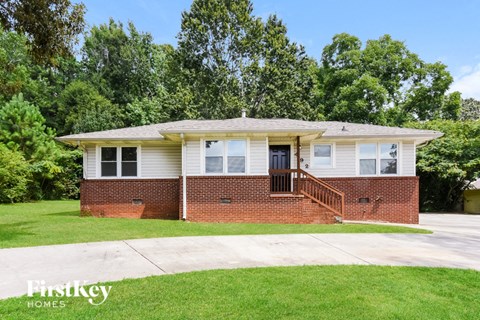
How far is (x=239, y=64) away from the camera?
27.2m

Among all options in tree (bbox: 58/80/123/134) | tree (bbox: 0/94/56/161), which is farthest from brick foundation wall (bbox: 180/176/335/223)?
tree (bbox: 58/80/123/134)

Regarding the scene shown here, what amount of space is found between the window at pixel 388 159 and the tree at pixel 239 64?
43.0 ft

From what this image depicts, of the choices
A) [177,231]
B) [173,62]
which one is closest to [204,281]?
[177,231]

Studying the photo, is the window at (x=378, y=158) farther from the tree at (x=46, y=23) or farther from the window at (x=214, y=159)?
the tree at (x=46, y=23)

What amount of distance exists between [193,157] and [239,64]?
1717 cm

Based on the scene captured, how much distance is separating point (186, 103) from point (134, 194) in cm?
1395

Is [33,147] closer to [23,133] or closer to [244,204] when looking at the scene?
[23,133]

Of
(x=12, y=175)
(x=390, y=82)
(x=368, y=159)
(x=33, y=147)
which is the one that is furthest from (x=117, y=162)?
(x=390, y=82)

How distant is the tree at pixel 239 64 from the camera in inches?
1031

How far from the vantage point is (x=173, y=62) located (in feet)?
93.1

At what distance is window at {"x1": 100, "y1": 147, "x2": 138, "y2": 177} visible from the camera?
13.2 m

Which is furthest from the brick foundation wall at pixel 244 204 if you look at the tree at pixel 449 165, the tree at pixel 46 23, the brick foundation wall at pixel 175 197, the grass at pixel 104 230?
the tree at pixel 449 165

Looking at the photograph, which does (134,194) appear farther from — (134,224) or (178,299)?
(178,299)

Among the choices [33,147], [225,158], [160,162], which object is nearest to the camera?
[225,158]
